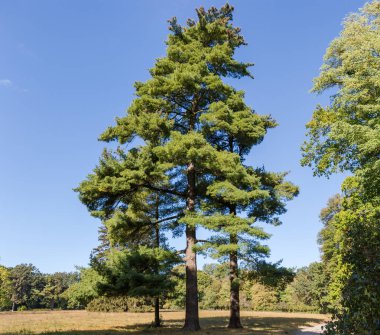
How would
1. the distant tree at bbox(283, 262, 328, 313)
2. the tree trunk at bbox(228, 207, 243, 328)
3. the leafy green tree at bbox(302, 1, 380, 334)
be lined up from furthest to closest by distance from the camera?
the distant tree at bbox(283, 262, 328, 313) < the tree trunk at bbox(228, 207, 243, 328) < the leafy green tree at bbox(302, 1, 380, 334)

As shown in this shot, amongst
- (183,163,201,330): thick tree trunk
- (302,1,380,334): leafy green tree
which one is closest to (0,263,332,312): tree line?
(183,163,201,330): thick tree trunk

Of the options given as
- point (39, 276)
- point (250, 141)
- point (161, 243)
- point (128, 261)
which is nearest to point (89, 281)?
point (128, 261)

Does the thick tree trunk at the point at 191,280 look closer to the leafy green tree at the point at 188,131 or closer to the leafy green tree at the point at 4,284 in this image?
the leafy green tree at the point at 188,131

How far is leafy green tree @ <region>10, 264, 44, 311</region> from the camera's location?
332 feet

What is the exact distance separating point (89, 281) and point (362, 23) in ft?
65.4

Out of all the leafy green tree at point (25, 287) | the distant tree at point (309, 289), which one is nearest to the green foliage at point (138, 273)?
the distant tree at point (309, 289)

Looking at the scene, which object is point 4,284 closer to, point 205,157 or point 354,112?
point 205,157

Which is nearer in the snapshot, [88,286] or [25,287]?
[88,286]

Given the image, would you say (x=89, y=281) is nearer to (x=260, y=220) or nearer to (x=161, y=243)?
(x=161, y=243)

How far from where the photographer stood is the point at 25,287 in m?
104

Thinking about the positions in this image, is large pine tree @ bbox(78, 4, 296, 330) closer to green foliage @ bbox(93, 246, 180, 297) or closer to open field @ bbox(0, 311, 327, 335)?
green foliage @ bbox(93, 246, 180, 297)

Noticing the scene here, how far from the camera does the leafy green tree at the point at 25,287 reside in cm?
10119

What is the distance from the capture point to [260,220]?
21.0 meters

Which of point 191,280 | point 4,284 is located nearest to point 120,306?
point 191,280
